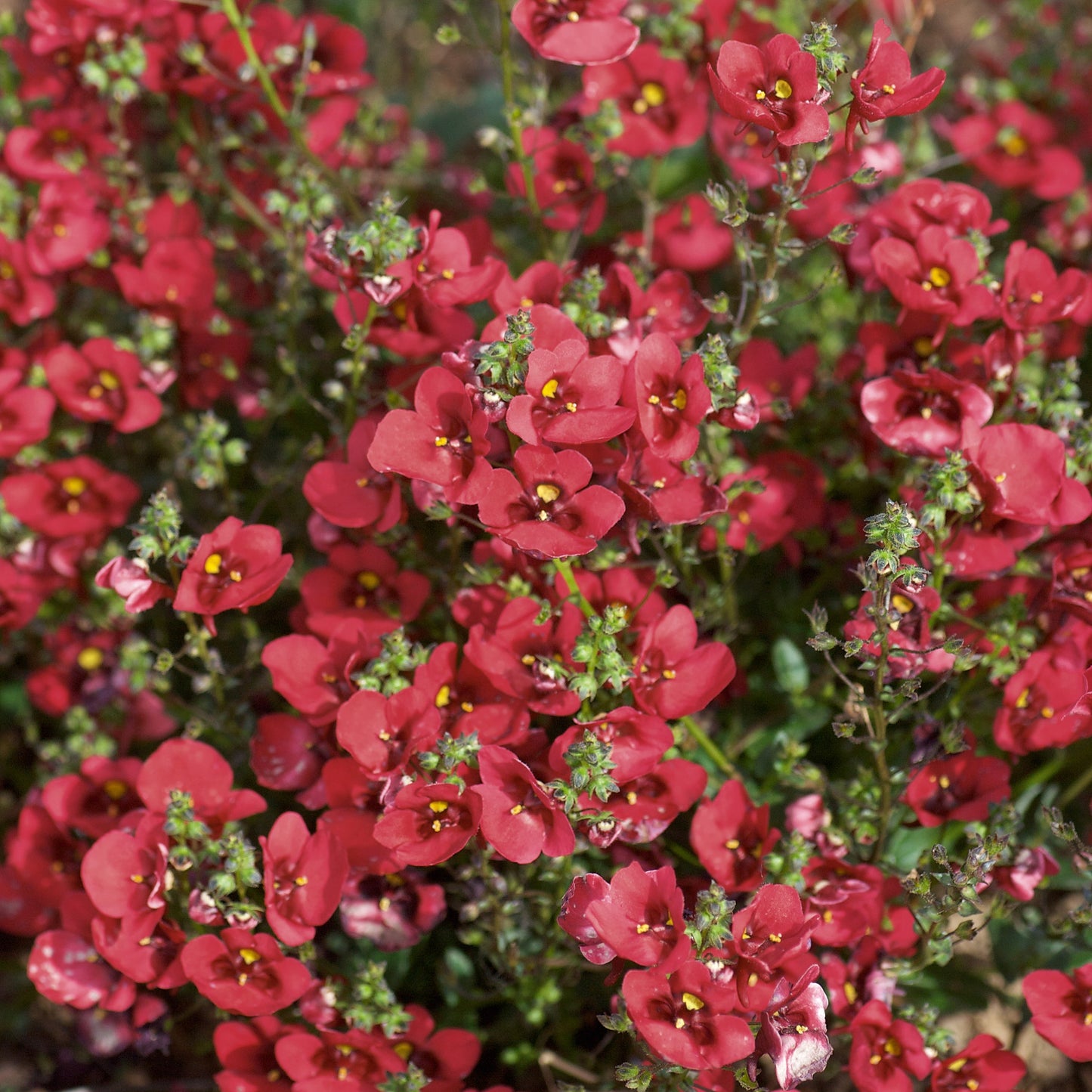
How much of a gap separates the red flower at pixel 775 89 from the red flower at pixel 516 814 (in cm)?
106

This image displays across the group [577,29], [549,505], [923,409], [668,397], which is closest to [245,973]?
[549,505]

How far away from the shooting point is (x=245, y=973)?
74.7 inches

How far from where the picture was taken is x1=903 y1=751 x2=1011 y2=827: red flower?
2.10 m

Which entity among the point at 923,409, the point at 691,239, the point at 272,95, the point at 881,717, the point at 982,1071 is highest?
the point at 272,95

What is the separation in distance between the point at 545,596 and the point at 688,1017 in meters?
0.75

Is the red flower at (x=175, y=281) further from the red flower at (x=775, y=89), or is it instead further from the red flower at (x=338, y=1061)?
the red flower at (x=338, y=1061)

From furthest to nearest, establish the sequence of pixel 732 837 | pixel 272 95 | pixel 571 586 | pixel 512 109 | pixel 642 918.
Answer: pixel 272 95 → pixel 512 109 → pixel 732 837 → pixel 571 586 → pixel 642 918

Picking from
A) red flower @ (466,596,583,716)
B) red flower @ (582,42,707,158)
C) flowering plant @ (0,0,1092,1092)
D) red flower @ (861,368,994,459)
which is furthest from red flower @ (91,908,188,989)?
red flower @ (582,42,707,158)

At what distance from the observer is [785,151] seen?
216 centimetres

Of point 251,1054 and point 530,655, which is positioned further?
point 251,1054

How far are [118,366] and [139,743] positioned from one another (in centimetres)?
90

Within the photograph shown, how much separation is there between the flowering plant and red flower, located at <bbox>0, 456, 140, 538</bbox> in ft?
0.04

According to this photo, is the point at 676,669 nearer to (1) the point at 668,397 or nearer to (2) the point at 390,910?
(1) the point at 668,397

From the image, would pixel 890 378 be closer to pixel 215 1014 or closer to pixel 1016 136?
pixel 1016 136
